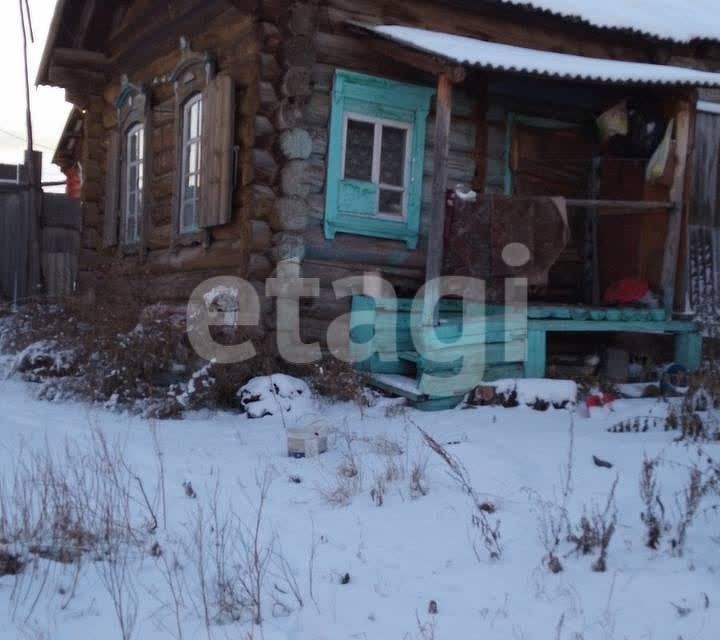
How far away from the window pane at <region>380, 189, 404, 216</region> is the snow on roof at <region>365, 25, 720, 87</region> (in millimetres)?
1558

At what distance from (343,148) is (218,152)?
1.18m

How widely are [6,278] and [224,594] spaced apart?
11093mm

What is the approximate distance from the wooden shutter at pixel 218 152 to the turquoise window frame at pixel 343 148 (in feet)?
3.05

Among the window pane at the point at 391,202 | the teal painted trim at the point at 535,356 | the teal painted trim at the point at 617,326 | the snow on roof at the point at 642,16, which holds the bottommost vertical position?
the teal painted trim at the point at 535,356

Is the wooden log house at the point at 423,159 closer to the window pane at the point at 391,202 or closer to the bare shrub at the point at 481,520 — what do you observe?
the window pane at the point at 391,202

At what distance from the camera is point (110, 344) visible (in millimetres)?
7250

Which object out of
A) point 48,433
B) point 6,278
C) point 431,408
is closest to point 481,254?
point 431,408

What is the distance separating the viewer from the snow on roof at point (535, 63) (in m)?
6.88

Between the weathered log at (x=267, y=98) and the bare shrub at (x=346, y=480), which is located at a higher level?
the weathered log at (x=267, y=98)

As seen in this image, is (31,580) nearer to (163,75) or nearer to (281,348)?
(281,348)

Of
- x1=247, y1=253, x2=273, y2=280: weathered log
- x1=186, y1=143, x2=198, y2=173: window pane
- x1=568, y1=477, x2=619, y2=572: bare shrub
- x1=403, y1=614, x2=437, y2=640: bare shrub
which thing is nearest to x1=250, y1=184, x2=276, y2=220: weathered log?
x1=247, y1=253, x2=273, y2=280: weathered log

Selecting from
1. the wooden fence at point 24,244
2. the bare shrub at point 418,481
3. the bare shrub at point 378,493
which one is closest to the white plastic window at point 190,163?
the wooden fence at point 24,244

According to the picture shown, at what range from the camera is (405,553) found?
3.61m

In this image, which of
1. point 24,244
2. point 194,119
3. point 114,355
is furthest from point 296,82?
point 24,244
